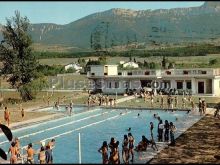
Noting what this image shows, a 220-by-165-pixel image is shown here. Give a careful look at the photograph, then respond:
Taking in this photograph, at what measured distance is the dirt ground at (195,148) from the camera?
52.9ft

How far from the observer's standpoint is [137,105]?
37.2 metres

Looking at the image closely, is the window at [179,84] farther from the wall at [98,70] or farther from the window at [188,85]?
the wall at [98,70]

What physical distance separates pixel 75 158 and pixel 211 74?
30.4 metres

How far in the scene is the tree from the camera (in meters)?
43.4

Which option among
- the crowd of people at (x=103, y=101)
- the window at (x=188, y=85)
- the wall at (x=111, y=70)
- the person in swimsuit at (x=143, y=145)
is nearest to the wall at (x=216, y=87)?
the window at (x=188, y=85)

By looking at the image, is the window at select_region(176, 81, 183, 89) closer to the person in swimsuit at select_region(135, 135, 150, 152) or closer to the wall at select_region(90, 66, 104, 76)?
the wall at select_region(90, 66, 104, 76)

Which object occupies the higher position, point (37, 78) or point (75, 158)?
point (37, 78)

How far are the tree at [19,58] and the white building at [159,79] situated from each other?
375 inches

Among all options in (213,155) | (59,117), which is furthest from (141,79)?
(213,155)

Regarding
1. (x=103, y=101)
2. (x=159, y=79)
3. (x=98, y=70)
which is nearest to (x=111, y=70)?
(x=98, y=70)

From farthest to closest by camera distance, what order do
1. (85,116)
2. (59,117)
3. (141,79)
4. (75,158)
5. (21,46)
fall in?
Answer: (141,79), (21,46), (85,116), (59,117), (75,158)

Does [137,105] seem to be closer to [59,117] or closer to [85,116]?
[85,116]

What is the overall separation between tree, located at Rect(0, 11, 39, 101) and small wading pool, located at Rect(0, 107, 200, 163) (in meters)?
11.2

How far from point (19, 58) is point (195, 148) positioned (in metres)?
29.3
